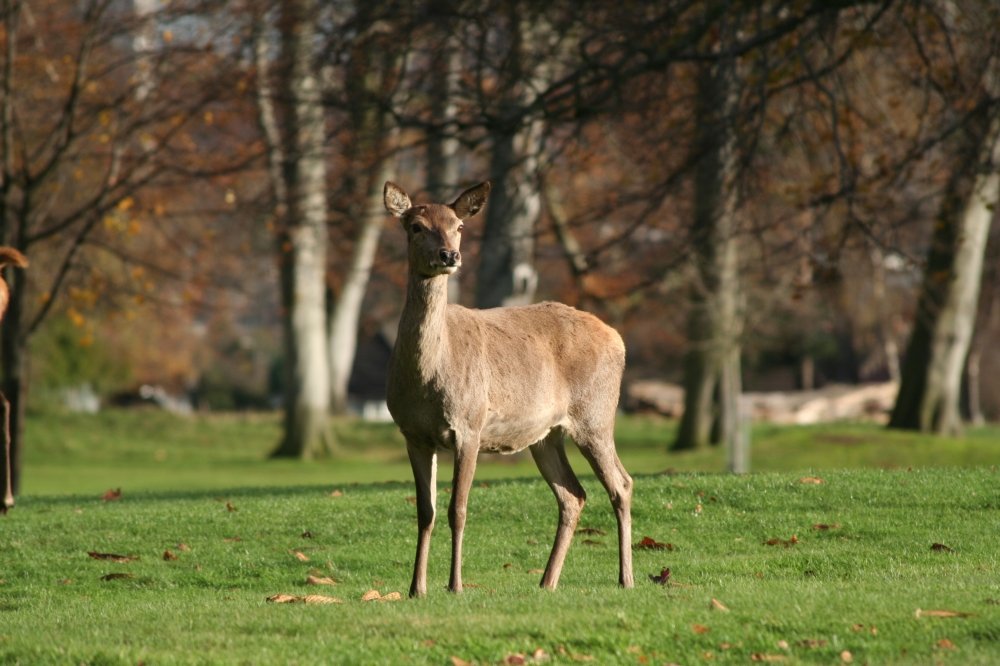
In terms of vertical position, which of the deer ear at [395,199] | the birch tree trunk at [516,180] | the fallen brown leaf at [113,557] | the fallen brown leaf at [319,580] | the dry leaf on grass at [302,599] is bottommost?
the fallen brown leaf at [319,580]

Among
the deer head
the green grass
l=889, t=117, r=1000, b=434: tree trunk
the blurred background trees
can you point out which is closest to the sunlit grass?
the deer head

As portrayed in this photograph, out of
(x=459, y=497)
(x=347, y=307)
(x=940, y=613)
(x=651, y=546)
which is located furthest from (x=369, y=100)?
(x=347, y=307)

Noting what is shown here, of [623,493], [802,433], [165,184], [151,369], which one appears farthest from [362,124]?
[151,369]

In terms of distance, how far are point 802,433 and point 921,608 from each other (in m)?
21.7

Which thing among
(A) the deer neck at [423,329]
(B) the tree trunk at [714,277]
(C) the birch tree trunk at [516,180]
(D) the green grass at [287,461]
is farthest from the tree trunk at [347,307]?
(A) the deer neck at [423,329]

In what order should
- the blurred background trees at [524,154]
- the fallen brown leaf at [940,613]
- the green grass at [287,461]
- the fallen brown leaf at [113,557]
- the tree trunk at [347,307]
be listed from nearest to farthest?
the fallen brown leaf at [940,613], the fallen brown leaf at [113,557], the blurred background trees at [524,154], the green grass at [287,461], the tree trunk at [347,307]

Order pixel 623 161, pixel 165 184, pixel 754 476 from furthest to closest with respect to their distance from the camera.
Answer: pixel 623 161, pixel 165 184, pixel 754 476

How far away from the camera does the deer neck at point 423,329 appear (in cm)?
929

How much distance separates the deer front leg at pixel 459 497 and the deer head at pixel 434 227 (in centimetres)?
115

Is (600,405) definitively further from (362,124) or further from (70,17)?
(70,17)

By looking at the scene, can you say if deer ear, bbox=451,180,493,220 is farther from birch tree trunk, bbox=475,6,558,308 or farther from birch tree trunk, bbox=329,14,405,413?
birch tree trunk, bbox=329,14,405,413

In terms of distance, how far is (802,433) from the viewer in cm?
2991

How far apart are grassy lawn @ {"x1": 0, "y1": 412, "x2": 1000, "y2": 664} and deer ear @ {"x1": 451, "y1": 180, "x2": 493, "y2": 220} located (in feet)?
8.01

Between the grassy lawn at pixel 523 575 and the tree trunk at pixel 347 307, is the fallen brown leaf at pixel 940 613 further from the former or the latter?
the tree trunk at pixel 347 307
